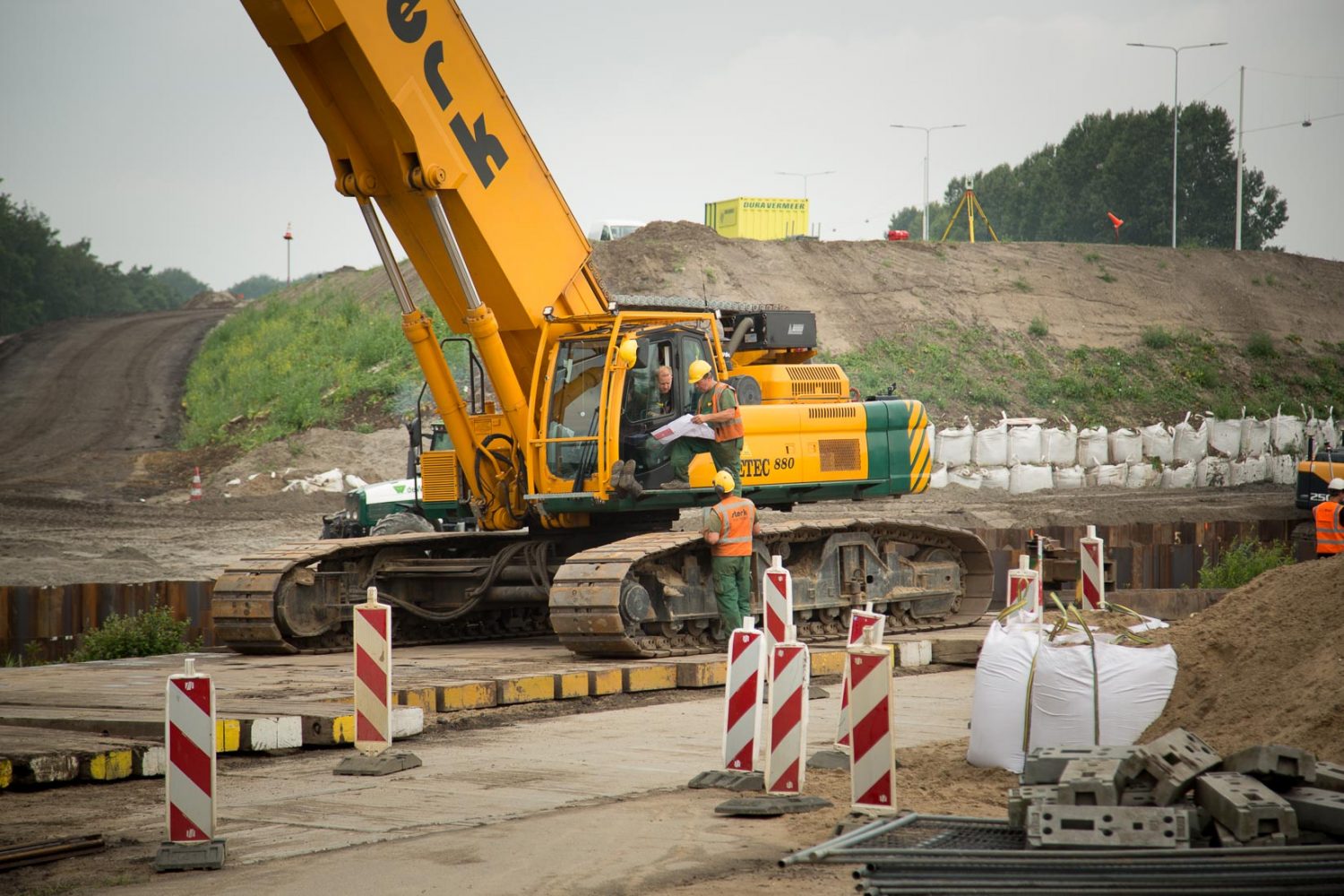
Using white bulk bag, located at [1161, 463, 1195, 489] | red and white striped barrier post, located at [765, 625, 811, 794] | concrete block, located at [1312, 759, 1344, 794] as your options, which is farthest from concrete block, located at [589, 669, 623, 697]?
white bulk bag, located at [1161, 463, 1195, 489]

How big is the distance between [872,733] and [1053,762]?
0.93m

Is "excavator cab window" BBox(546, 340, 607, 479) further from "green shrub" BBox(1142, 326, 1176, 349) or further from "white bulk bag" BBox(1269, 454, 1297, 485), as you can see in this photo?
"green shrub" BBox(1142, 326, 1176, 349)

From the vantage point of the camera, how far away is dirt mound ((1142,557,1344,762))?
7.50m

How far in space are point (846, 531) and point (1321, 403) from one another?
3598 centimetres

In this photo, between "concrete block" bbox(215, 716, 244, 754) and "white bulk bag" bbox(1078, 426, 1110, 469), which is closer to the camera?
"concrete block" bbox(215, 716, 244, 754)

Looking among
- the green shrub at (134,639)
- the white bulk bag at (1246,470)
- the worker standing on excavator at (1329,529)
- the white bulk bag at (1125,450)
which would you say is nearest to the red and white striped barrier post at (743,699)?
the green shrub at (134,639)

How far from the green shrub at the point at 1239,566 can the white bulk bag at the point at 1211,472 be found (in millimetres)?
13582

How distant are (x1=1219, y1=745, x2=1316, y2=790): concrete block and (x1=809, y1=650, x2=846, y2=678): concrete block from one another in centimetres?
694

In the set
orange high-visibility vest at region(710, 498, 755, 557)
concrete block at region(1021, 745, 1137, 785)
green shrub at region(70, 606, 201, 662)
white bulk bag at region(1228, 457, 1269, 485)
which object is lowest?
green shrub at region(70, 606, 201, 662)

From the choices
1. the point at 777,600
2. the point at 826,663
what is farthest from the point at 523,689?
the point at 826,663

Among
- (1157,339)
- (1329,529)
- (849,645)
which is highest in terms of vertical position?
(1157,339)

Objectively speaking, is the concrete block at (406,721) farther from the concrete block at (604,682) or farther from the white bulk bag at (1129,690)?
the white bulk bag at (1129,690)

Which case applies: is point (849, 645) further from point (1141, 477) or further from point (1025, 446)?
point (1141, 477)

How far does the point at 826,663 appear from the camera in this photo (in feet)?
43.6
